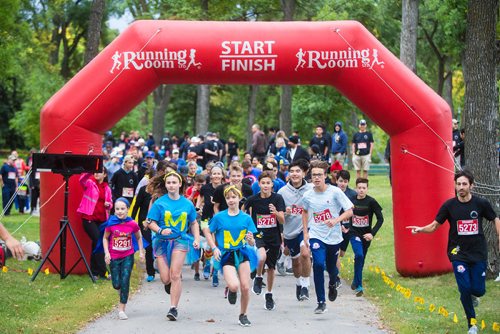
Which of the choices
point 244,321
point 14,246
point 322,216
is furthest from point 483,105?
point 14,246

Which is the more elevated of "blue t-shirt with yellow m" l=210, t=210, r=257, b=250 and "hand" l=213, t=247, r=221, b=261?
"blue t-shirt with yellow m" l=210, t=210, r=257, b=250

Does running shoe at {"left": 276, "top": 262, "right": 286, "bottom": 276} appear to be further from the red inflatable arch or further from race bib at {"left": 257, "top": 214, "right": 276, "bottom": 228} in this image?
race bib at {"left": 257, "top": 214, "right": 276, "bottom": 228}

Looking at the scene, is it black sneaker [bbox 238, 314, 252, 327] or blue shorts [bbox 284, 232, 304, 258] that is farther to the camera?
blue shorts [bbox 284, 232, 304, 258]

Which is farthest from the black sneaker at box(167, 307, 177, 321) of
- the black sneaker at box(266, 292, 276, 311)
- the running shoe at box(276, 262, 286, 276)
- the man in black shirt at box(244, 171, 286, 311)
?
the running shoe at box(276, 262, 286, 276)

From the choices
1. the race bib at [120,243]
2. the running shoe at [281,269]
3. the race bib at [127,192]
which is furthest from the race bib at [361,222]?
the race bib at [127,192]

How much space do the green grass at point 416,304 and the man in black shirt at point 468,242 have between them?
1.72 ft

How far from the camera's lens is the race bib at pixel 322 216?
11773 millimetres

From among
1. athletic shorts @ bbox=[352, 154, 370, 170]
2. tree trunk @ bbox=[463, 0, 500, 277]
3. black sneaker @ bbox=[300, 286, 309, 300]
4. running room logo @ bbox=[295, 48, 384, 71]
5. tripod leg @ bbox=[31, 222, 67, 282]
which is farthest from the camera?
athletic shorts @ bbox=[352, 154, 370, 170]

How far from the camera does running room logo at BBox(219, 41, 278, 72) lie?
47.2 feet

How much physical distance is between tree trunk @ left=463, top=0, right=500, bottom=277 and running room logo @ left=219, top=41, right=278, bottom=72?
3.07m

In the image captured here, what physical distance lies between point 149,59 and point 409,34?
31.3 feet

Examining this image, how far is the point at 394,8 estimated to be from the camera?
141 ft

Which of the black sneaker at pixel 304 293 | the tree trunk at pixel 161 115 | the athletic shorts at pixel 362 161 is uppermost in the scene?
the tree trunk at pixel 161 115

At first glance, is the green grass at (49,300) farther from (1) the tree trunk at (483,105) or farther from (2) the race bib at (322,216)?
(1) the tree trunk at (483,105)
